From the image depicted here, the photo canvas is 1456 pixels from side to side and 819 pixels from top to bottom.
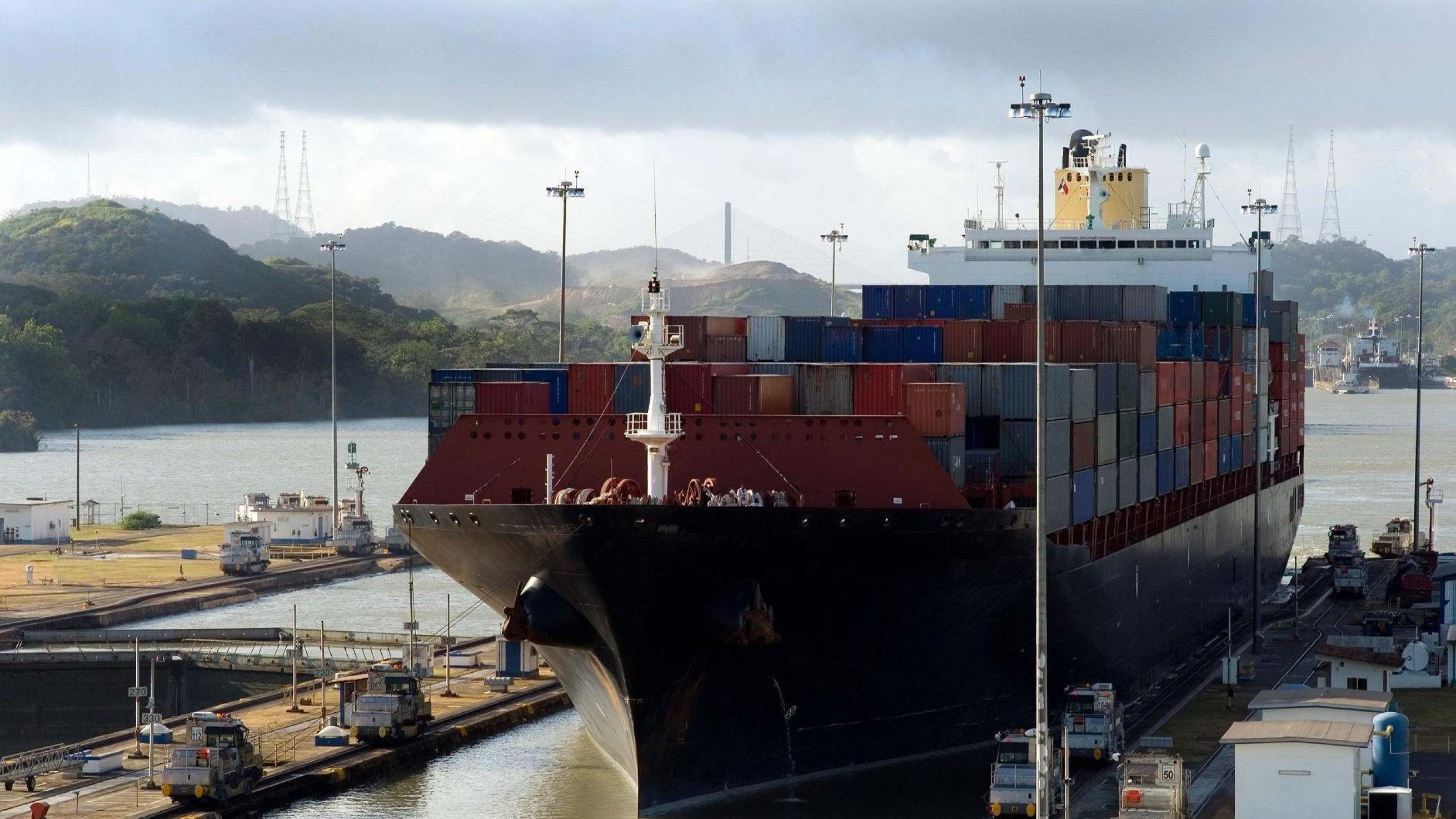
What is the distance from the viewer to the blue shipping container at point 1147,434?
1518 inches

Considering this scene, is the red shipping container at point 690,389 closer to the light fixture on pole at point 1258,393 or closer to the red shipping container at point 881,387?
the red shipping container at point 881,387

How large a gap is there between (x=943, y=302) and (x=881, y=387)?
1352cm

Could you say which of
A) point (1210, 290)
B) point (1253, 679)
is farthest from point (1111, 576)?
point (1210, 290)

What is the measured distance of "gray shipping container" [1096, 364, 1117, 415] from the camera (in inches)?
1387

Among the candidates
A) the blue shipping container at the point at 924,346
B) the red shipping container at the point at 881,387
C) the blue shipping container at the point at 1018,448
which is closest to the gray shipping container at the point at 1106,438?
the blue shipping container at the point at 924,346

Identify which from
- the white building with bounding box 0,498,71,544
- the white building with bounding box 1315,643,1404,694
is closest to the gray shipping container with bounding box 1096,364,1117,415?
the white building with bounding box 1315,643,1404,694

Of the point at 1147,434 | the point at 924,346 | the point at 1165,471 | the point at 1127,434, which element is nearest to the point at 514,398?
the point at 924,346

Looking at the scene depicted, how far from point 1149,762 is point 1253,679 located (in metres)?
14.0

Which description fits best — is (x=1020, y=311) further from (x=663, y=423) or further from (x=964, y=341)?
(x=663, y=423)

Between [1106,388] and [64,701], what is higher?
[1106,388]

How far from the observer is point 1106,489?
35.8 m

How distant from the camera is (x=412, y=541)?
31.5 metres

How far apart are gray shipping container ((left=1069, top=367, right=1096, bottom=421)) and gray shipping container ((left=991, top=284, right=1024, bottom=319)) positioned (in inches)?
357

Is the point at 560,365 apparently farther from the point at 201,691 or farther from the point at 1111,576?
the point at 201,691
